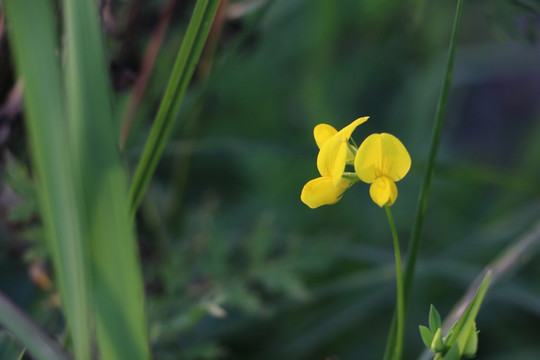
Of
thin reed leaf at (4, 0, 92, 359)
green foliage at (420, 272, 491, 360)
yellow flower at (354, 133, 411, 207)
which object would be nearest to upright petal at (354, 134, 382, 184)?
yellow flower at (354, 133, 411, 207)

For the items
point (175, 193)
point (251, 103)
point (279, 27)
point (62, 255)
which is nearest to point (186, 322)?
point (62, 255)

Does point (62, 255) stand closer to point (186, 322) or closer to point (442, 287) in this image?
point (186, 322)

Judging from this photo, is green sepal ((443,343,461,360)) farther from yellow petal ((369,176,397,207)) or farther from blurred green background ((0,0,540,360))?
blurred green background ((0,0,540,360))

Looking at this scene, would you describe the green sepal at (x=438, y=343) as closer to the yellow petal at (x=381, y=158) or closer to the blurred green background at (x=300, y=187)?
the yellow petal at (x=381, y=158)

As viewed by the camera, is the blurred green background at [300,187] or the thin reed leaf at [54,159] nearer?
the thin reed leaf at [54,159]

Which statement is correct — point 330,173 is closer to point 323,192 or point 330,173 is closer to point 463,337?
point 323,192

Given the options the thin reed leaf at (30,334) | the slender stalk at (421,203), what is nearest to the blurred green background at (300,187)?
the thin reed leaf at (30,334)

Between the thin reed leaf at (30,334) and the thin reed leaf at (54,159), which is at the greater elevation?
the thin reed leaf at (54,159)

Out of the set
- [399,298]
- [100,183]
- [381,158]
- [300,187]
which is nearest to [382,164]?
[381,158]
